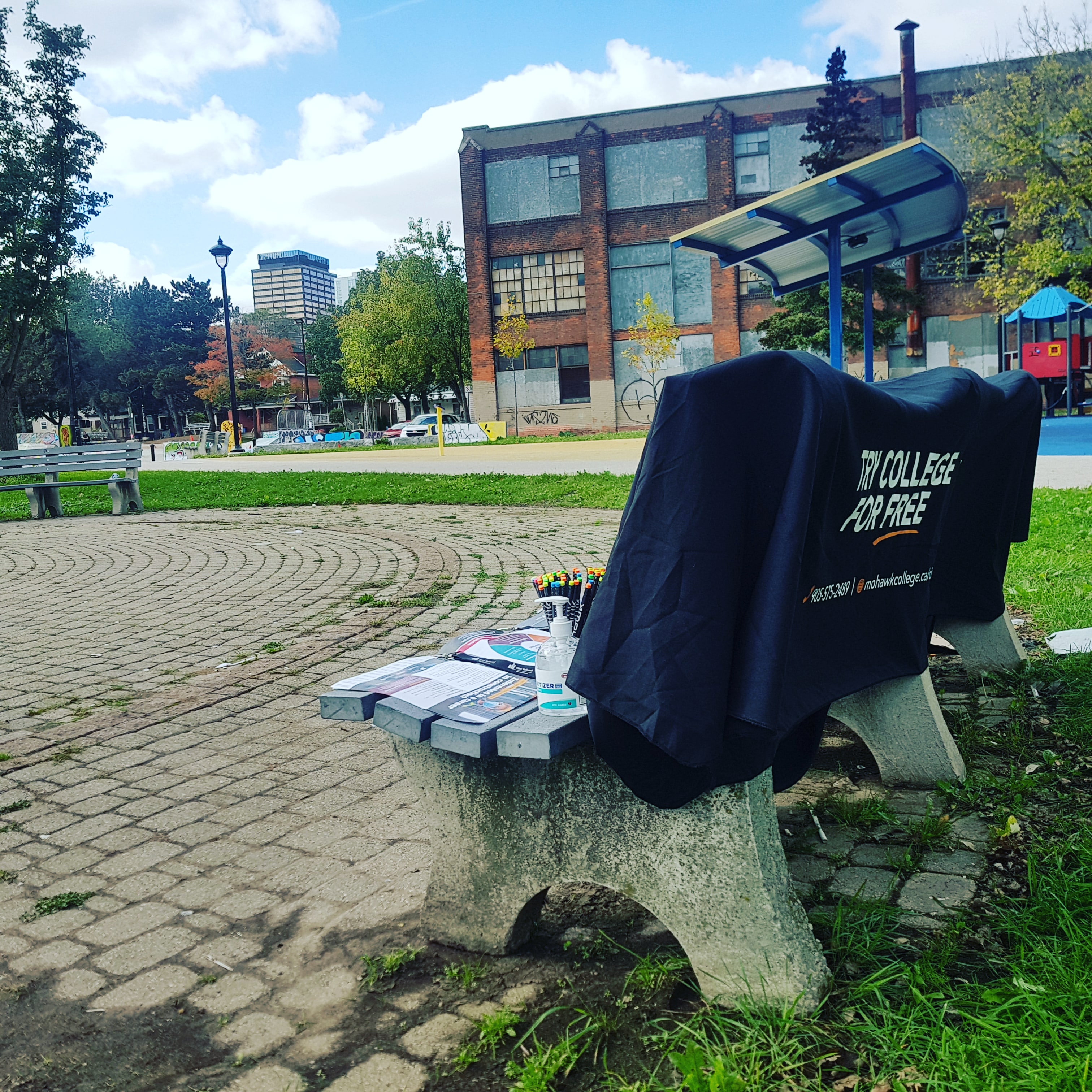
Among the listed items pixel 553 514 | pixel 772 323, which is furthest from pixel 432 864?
pixel 772 323

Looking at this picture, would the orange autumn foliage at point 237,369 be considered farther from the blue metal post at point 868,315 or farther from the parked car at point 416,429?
the blue metal post at point 868,315

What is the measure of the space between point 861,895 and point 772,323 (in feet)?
96.8

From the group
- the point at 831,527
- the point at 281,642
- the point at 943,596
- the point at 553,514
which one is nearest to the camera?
the point at 831,527

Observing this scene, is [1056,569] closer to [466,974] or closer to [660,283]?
[466,974]

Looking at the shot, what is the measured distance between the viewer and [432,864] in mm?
2607

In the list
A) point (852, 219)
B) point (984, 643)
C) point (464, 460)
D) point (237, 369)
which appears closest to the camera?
point (984, 643)

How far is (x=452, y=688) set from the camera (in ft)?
8.39

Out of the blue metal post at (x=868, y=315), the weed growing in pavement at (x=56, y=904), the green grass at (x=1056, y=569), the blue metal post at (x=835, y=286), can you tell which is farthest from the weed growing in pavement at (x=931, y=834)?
the blue metal post at (x=868, y=315)

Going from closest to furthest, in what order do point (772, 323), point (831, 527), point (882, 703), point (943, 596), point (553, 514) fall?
point (831, 527) → point (882, 703) → point (943, 596) → point (553, 514) → point (772, 323)

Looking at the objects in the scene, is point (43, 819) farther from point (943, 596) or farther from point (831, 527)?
point (943, 596)

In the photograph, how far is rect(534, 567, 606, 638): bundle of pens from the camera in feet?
8.03

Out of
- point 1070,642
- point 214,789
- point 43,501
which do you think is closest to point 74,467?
point 43,501

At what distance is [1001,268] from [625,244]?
16.9 metres

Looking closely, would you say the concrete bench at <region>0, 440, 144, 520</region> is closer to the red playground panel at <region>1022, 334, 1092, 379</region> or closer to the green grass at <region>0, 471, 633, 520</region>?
the green grass at <region>0, 471, 633, 520</region>
